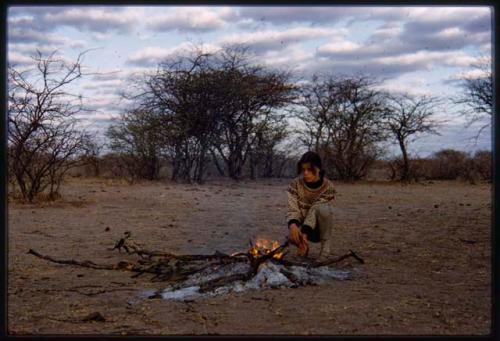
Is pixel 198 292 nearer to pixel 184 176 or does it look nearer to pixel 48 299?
pixel 48 299

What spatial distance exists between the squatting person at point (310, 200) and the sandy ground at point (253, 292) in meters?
0.69

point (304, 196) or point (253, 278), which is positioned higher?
point (304, 196)

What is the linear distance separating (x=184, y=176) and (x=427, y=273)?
15.1 metres

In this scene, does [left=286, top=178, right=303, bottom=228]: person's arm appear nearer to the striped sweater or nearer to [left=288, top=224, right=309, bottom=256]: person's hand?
the striped sweater

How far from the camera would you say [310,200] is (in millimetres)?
6359

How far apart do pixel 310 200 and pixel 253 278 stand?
48.2 inches

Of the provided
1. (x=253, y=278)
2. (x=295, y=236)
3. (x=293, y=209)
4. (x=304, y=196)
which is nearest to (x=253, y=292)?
(x=253, y=278)

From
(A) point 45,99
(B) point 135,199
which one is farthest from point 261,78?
(A) point 45,99

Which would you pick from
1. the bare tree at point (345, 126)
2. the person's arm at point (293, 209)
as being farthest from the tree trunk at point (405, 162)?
the person's arm at point (293, 209)

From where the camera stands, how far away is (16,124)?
12.1 m

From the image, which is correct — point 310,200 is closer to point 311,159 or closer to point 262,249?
point 311,159

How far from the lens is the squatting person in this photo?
6.14 meters

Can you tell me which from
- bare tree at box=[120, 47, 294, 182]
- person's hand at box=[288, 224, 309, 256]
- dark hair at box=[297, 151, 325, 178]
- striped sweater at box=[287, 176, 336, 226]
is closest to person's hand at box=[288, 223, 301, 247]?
person's hand at box=[288, 224, 309, 256]

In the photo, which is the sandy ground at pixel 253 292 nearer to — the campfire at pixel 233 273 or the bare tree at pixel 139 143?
the campfire at pixel 233 273
